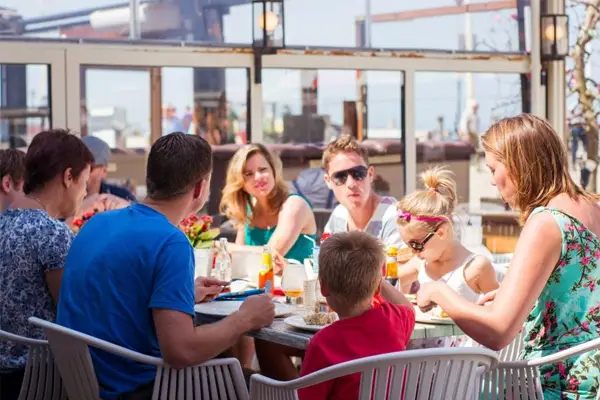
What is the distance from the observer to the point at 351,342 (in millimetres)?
2865

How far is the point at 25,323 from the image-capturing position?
348cm

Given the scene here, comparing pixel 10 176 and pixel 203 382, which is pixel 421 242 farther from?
pixel 10 176

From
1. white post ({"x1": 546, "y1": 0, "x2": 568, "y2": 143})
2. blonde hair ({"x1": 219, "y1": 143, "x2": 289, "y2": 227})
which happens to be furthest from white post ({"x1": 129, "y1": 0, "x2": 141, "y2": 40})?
white post ({"x1": 546, "y1": 0, "x2": 568, "y2": 143})

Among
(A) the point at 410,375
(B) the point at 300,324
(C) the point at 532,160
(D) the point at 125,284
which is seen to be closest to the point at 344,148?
(B) the point at 300,324

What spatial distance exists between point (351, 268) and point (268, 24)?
406 cm

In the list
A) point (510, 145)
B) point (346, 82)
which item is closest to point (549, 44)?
point (346, 82)

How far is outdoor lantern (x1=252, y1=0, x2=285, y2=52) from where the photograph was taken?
21.8ft

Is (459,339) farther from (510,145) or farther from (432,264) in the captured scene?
(510,145)

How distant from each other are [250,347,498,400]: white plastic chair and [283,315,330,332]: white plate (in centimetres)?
57

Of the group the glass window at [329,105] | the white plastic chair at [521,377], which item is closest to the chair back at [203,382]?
the white plastic chair at [521,377]

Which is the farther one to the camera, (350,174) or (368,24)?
(368,24)

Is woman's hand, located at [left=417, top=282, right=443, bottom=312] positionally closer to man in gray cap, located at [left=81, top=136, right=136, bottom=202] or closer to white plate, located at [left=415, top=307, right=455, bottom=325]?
white plate, located at [left=415, top=307, right=455, bottom=325]

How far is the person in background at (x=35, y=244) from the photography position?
3.44m

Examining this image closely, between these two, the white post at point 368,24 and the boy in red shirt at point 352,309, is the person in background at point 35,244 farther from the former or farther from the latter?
the white post at point 368,24
